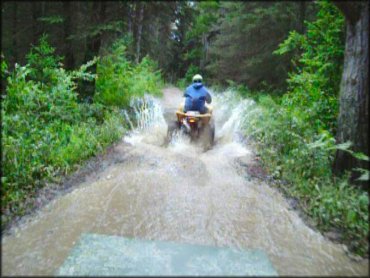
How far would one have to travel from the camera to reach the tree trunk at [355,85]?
4.80 metres

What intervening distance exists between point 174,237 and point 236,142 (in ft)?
16.6

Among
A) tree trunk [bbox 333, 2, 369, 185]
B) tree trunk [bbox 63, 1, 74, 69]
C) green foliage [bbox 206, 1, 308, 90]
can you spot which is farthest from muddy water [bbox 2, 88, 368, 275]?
green foliage [bbox 206, 1, 308, 90]

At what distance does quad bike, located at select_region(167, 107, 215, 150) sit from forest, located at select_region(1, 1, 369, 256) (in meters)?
1.24

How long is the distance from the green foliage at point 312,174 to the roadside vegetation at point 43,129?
3.78 meters

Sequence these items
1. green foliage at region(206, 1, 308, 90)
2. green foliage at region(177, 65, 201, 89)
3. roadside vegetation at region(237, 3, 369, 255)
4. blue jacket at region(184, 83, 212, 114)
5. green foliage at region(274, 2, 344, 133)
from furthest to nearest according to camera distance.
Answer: green foliage at region(177, 65, 201, 89), green foliage at region(206, 1, 308, 90), blue jacket at region(184, 83, 212, 114), green foliage at region(274, 2, 344, 133), roadside vegetation at region(237, 3, 369, 255)

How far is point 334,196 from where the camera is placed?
4.62m

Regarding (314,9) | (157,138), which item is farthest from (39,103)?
(314,9)

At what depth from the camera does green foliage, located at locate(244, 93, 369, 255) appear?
423 centimetres

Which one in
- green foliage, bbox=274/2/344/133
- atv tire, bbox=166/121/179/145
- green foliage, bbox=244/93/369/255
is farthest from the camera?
atv tire, bbox=166/121/179/145

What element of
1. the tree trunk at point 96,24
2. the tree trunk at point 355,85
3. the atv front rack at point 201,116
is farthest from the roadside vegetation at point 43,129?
the tree trunk at point 355,85

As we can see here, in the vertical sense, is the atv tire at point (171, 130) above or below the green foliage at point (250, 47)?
below

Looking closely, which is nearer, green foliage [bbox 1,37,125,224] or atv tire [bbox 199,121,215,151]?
green foliage [bbox 1,37,125,224]

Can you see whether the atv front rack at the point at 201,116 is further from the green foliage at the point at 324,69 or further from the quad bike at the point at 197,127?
the green foliage at the point at 324,69

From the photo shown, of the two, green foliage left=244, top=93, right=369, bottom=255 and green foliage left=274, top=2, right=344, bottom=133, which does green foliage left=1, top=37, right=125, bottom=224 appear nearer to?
green foliage left=244, top=93, right=369, bottom=255
